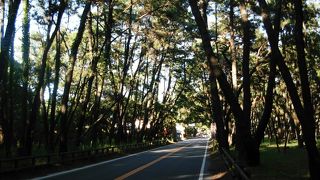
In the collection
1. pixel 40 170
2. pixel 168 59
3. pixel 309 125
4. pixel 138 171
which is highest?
pixel 168 59

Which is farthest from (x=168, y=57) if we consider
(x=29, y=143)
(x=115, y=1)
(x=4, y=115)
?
(x=29, y=143)

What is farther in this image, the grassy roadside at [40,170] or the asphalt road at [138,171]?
the asphalt road at [138,171]

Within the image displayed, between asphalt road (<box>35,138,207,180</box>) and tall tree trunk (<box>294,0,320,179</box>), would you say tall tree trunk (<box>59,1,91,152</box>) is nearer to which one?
asphalt road (<box>35,138,207,180</box>)

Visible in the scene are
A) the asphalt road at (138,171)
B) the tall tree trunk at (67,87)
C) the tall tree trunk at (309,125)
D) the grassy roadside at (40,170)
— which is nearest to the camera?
the tall tree trunk at (309,125)

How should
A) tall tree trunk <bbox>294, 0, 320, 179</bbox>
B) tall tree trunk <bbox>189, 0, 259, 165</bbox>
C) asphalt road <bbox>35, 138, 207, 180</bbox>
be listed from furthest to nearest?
tall tree trunk <bbox>189, 0, 259, 165</bbox>, asphalt road <bbox>35, 138, 207, 180</bbox>, tall tree trunk <bbox>294, 0, 320, 179</bbox>

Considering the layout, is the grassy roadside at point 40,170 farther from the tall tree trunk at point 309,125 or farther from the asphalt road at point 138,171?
the tall tree trunk at point 309,125

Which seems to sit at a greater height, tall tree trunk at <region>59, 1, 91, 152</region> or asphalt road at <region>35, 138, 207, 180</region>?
tall tree trunk at <region>59, 1, 91, 152</region>

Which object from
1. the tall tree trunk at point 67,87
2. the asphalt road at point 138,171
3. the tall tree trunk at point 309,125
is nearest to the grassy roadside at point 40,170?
the asphalt road at point 138,171

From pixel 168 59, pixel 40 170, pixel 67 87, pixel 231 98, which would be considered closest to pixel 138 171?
pixel 40 170

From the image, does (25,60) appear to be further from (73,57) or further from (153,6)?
(153,6)

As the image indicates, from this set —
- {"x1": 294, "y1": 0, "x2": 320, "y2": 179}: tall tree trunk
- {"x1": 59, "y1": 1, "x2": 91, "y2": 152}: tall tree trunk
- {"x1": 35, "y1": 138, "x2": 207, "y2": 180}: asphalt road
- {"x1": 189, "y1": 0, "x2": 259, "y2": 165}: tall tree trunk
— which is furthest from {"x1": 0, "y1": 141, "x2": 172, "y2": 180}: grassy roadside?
{"x1": 294, "y1": 0, "x2": 320, "y2": 179}: tall tree trunk

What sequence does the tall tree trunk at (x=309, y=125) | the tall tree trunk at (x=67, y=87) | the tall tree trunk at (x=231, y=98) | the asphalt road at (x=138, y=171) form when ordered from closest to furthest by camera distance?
the tall tree trunk at (x=309, y=125), the asphalt road at (x=138, y=171), the tall tree trunk at (x=231, y=98), the tall tree trunk at (x=67, y=87)

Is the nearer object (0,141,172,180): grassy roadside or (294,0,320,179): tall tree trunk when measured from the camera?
(294,0,320,179): tall tree trunk

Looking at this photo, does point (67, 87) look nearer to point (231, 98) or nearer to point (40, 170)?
point (40, 170)
